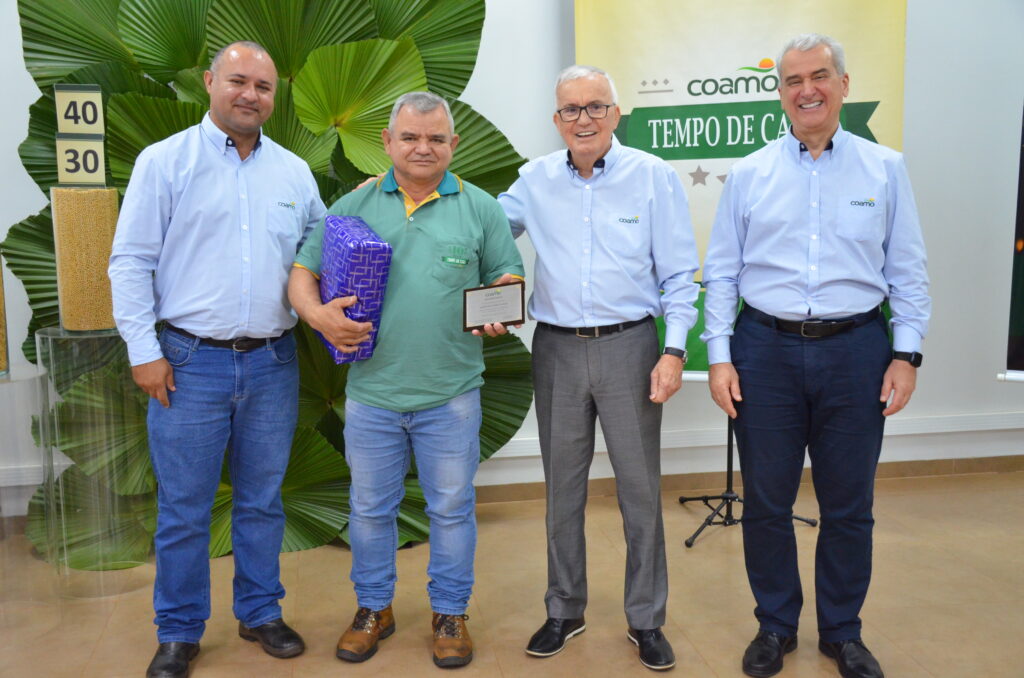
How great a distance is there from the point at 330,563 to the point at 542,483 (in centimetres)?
114

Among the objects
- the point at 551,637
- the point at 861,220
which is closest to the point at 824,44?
the point at 861,220

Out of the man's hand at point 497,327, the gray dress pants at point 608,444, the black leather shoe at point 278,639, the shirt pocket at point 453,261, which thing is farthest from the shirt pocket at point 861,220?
the black leather shoe at point 278,639

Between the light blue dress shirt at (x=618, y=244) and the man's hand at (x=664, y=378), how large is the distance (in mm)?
55

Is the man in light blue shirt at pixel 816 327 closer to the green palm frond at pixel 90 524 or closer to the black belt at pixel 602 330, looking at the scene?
the black belt at pixel 602 330

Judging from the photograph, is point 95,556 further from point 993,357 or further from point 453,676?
point 993,357

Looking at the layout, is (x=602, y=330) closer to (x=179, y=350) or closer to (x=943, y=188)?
(x=179, y=350)

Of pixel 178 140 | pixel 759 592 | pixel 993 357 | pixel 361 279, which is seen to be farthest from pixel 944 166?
pixel 178 140

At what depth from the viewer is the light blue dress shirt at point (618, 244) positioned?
8.33ft

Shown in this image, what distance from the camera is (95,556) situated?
326cm

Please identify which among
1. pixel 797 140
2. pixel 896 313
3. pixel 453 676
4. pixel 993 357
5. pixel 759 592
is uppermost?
pixel 797 140

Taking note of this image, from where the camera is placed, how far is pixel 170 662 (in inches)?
103

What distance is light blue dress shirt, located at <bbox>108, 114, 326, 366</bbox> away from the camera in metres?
2.46

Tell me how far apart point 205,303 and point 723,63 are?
2.41 meters

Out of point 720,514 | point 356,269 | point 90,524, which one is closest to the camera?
point 356,269
